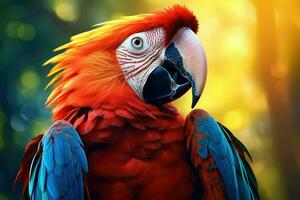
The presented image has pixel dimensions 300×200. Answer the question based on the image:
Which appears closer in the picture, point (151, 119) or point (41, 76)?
point (151, 119)

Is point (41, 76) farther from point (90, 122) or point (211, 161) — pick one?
point (211, 161)

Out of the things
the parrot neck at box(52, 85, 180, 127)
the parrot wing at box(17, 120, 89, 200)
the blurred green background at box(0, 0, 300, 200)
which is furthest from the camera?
the blurred green background at box(0, 0, 300, 200)

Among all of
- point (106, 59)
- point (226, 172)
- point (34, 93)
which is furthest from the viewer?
point (34, 93)

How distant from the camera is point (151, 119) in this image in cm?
121

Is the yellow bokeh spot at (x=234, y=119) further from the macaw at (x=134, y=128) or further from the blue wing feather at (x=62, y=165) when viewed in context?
the blue wing feather at (x=62, y=165)

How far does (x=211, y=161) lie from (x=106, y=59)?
0.33 metres

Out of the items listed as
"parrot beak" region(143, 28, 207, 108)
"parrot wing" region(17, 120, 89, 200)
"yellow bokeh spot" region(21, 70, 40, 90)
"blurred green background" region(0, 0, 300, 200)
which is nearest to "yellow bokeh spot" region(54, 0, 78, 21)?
"blurred green background" region(0, 0, 300, 200)

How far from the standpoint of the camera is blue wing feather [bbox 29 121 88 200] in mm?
1087

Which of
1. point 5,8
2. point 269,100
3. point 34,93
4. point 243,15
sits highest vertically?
point 243,15

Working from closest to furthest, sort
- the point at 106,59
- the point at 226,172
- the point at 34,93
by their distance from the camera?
the point at 226,172 < the point at 106,59 < the point at 34,93

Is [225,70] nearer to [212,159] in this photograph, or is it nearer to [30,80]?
[30,80]

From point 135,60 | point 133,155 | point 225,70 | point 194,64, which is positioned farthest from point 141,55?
point 225,70

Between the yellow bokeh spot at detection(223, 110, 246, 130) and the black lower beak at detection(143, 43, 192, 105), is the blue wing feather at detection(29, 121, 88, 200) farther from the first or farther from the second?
the yellow bokeh spot at detection(223, 110, 246, 130)

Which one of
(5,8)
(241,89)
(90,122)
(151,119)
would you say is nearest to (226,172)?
(151,119)
